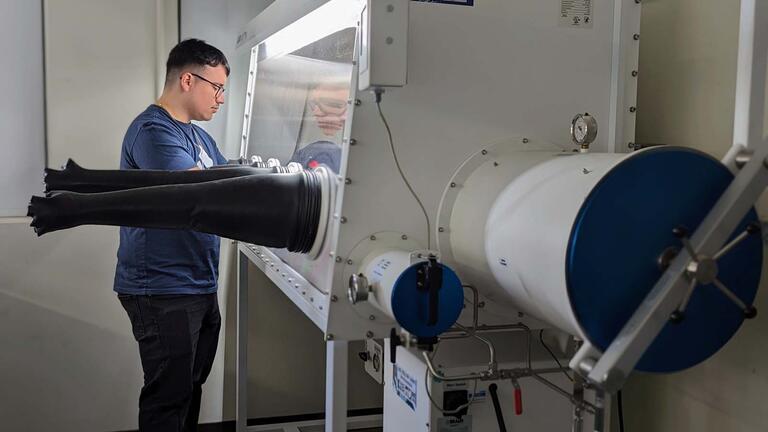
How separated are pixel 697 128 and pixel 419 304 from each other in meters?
0.81

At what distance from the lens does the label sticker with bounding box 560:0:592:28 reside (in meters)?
1.46

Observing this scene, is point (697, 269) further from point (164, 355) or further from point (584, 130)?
point (164, 355)

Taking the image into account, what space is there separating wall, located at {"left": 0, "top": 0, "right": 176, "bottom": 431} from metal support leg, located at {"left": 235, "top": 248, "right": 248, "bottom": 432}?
48 centimetres

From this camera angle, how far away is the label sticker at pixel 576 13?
146cm

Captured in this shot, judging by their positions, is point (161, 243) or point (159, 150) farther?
point (161, 243)

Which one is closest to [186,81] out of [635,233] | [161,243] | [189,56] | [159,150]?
[189,56]

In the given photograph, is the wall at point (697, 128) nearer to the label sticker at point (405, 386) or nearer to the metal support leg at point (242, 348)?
the label sticker at point (405, 386)

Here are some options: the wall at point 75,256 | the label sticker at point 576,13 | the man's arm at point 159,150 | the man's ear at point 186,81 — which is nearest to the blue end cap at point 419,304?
the label sticker at point 576,13

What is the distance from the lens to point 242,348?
2.87m

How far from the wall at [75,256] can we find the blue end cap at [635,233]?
234cm

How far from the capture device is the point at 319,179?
5.14 feet

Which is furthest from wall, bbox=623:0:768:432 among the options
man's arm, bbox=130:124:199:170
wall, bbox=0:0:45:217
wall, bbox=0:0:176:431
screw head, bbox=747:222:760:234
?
wall, bbox=0:0:45:217

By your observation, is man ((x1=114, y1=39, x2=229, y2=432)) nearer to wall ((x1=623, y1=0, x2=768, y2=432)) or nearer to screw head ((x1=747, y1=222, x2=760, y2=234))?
wall ((x1=623, y1=0, x2=768, y2=432))

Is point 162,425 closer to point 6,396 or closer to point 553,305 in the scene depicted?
point 6,396
